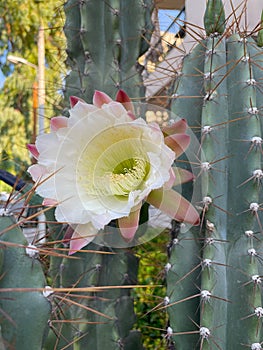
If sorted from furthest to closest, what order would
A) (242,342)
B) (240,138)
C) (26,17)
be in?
(26,17) → (240,138) → (242,342)

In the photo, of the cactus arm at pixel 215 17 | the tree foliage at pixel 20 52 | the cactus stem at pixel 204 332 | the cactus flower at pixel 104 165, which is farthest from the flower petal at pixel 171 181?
the tree foliage at pixel 20 52

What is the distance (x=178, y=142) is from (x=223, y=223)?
0.60ft

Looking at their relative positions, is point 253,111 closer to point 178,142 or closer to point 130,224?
point 178,142

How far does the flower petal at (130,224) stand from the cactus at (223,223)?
137 mm

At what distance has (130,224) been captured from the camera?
974mm

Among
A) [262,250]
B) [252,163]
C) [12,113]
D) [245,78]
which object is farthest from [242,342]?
[12,113]

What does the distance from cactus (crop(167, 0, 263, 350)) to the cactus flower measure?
7 centimetres

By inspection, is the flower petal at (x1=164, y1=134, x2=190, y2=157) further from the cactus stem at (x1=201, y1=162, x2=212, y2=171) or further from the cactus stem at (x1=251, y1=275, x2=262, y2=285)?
the cactus stem at (x1=251, y1=275, x2=262, y2=285)

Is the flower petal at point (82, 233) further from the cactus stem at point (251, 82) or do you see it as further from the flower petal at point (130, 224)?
the cactus stem at point (251, 82)

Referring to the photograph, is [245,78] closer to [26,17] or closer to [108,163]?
[108,163]

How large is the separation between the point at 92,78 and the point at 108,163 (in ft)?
1.54

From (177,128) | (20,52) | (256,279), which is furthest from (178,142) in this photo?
(20,52)

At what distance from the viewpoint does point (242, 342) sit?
0.99 m

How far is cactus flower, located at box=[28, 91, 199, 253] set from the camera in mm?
989
